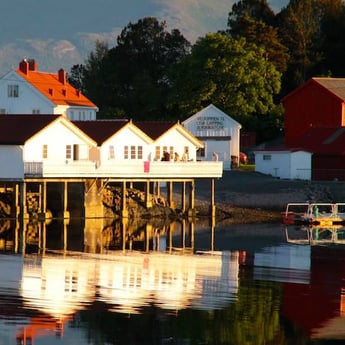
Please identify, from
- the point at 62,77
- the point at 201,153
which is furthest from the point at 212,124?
the point at 62,77

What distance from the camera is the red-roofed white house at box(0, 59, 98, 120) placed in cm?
10519

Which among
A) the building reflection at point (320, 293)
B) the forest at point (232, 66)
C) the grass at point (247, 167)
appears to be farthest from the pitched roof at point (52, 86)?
the building reflection at point (320, 293)

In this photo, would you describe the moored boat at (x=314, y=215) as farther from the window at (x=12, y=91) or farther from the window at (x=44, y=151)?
the window at (x=12, y=91)

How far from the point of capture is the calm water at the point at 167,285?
140 feet

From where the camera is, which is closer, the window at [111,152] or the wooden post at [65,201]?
the wooden post at [65,201]

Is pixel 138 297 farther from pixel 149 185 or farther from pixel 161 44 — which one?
pixel 161 44

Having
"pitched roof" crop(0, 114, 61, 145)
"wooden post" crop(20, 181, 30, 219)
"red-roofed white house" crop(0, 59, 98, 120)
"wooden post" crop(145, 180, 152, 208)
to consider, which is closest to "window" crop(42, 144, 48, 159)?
"pitched roof" crop(0, 114, 61, 145)

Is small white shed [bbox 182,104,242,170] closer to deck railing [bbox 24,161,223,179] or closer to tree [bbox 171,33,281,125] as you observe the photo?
tree [bbox 171,33,281,125]

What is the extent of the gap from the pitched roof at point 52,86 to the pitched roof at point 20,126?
25.4 meters

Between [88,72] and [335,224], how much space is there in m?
67.3

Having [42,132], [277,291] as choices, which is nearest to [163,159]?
[42,132]

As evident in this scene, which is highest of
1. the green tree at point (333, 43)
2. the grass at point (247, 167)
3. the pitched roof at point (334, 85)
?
the green tree at point (333, 43)

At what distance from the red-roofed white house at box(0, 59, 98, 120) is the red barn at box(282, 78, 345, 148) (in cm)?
1392

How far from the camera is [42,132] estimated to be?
77.9m
